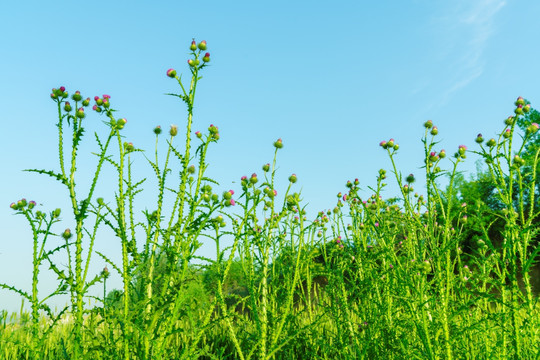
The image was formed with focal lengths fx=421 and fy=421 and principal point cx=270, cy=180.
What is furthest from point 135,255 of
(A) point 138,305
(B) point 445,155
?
(B) point 445,155

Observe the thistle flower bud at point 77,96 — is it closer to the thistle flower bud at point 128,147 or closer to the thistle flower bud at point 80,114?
the thistle flower bud at point 80,114

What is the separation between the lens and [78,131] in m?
1.92

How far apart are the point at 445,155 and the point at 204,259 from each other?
164 cm

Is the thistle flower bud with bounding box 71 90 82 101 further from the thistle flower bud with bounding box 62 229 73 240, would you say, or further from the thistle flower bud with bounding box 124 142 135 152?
the thistle flower bud with bounding box 62 229 73 240

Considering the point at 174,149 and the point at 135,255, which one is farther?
the point at 174,149

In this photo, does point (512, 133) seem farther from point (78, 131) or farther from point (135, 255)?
point (78, 131)

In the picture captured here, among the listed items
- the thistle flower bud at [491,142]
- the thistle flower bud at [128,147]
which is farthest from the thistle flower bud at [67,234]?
the thistle flower bud at [491,142]

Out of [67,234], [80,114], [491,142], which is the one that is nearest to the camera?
[80,114]

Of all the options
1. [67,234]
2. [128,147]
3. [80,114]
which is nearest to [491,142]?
[128,147]

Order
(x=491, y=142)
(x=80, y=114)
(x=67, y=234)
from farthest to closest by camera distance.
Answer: (x=491, y=142), (x=67, y=234), (x=80, y=114)

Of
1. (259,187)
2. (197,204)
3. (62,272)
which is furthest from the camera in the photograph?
(259,187)

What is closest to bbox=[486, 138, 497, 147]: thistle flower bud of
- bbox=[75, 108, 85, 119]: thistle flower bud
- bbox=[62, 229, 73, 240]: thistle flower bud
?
bbox=[75, 108, 85, 119]: thistle flower bud

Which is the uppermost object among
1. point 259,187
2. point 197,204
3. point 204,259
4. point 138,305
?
point 259,187

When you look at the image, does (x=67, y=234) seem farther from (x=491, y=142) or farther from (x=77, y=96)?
(x=491, y=142)
